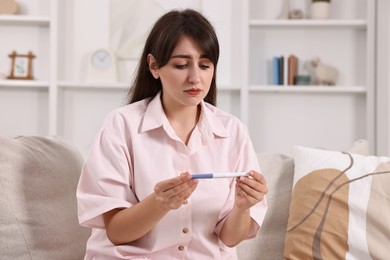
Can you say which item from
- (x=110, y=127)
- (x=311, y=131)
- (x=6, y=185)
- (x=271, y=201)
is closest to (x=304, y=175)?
(x=271, y=201)

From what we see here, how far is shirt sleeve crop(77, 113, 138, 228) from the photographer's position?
5.44 feet

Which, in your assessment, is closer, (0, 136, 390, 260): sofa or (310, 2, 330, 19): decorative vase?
(0, 136, 390, 260): sofa

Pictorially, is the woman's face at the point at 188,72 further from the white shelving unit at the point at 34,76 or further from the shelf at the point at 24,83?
the white shelving unit at the point at 34,76

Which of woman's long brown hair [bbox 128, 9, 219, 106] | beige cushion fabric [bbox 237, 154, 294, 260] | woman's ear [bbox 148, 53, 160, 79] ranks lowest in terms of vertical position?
beige cushion fabric [bbox 237, 154, 294, 260]

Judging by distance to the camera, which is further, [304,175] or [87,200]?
[304,175]

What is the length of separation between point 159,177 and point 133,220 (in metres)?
0.15

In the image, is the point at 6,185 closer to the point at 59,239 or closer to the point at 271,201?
the point at 59,239

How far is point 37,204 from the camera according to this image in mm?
1953

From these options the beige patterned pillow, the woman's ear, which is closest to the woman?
the woman's ear

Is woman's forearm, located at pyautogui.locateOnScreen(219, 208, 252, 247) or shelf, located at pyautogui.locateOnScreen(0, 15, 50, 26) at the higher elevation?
shelf, located at pyautogui.locateOnScreen(0, 15, 50, 26)

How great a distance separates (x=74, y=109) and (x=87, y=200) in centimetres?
254

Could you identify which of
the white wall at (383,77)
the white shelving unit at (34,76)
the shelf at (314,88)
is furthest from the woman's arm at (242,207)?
the white shelving unit at (34,76)

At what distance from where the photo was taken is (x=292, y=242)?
77.2 inches

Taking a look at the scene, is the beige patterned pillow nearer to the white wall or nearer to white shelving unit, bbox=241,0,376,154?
the white wall
